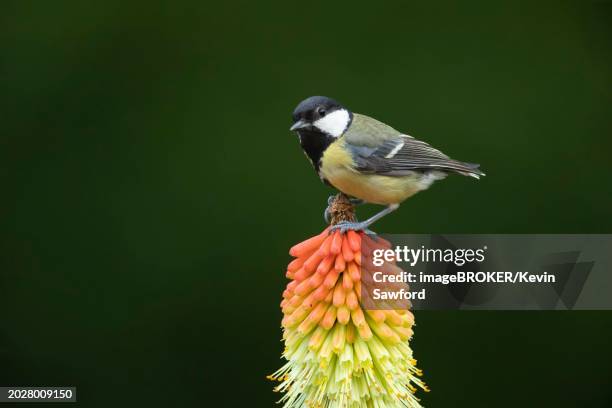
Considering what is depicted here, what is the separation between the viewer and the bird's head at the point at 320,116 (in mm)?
2766

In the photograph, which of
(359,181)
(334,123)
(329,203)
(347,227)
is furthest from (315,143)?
(347,227)

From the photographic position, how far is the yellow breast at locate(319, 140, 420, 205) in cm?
293

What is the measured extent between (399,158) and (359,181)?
0.78 feet

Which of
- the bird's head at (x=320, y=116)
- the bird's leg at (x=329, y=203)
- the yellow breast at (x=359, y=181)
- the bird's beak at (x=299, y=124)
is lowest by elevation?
the bird's leg at (x=329, y=203)

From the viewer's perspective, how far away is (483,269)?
2.84m

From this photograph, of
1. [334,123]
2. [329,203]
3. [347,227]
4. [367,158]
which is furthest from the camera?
[367,158]

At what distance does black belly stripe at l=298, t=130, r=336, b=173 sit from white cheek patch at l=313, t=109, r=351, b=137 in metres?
0.03

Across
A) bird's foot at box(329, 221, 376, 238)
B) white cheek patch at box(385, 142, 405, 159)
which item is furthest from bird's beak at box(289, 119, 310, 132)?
white cheek patch at box(385, 142, 405, 159)

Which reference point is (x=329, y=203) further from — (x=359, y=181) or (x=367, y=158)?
(x=367, y=158)

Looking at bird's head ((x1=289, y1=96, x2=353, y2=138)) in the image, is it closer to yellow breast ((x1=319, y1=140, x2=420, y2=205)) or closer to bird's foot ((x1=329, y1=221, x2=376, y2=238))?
yellow breast ((x1=319, y1=140, x2=420, y2=205))

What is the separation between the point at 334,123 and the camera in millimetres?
2984

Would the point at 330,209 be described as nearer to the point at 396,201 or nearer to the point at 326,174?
the point at 326,174

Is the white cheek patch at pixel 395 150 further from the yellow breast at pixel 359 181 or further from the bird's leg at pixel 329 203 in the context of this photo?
the bird's leg at pixel 329 203

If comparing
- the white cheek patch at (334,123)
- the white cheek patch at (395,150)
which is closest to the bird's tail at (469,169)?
the white cheek patch at (395,150)
